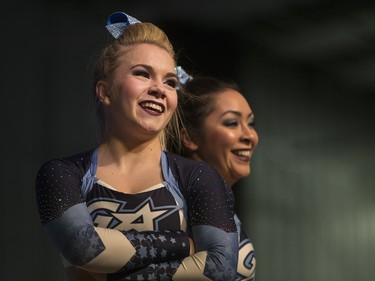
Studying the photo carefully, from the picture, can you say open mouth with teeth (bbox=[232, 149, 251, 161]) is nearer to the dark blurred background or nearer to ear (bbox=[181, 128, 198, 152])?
ear (bbox=[181, 128, 198, 152])

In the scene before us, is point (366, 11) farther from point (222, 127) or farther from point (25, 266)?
point (25, 266)

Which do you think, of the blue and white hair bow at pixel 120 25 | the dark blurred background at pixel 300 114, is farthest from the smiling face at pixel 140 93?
the dark blurred background at pixel 300 114

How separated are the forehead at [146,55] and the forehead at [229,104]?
79cm

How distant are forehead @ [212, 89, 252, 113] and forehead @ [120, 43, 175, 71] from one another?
786 mm

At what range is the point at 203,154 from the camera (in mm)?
2654

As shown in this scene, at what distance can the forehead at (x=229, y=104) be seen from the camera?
2.66 m

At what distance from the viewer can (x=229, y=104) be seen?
8.74ft

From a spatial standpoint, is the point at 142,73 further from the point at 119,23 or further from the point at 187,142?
the point at 187,142

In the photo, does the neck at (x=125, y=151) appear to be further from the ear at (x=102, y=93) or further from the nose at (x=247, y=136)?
the nose at (x=247, y=136)

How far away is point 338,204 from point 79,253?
7.73ft

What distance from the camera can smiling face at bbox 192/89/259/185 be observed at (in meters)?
2.61

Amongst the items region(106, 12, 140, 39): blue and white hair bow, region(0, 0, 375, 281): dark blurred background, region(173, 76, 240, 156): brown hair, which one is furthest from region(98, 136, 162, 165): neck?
region(0, 0, 375, 281): dark blurred background

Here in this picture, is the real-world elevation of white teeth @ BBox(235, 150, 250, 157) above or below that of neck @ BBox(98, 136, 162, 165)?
above

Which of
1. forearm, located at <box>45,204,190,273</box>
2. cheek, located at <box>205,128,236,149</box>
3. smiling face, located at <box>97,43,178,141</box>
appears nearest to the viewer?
forearm, located at <box>45,204,190,273</box>
